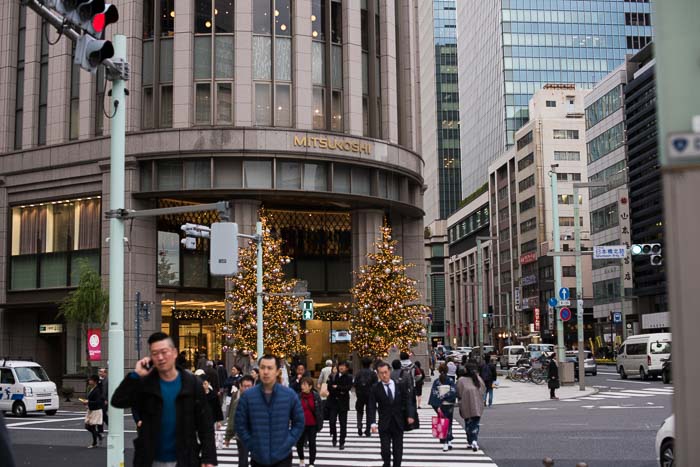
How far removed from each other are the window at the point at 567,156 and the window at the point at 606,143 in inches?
563

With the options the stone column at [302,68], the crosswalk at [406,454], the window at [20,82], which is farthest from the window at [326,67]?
the crosswalk at [406,454]

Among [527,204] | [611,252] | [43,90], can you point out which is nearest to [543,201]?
[527,204]

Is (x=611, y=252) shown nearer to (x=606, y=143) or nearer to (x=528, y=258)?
(x=606, y=143)

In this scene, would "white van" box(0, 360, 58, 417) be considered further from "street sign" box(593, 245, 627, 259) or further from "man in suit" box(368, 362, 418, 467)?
"street sign" box(593, 245, 627, 259)

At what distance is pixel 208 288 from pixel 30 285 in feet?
30.4

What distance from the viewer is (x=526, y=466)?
51.0ft

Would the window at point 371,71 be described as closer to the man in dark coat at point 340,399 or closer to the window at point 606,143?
A: the man in dark coat at point 340,399

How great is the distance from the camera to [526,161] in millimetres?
120750

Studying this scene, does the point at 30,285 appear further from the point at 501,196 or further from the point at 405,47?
the point at 501,196

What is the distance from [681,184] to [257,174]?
38.3 m

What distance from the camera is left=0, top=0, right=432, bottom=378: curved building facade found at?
4112 cm

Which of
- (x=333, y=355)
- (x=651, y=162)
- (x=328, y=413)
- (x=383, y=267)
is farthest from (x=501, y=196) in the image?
(x=328, y=413)

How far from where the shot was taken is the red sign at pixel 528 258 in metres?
117

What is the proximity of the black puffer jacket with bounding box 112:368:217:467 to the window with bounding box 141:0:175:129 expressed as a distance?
3615 cm
